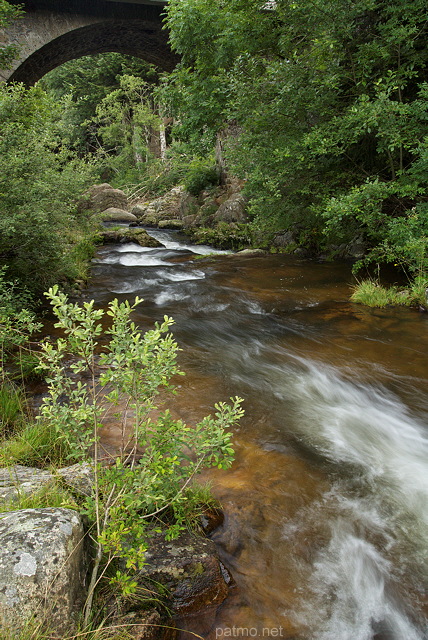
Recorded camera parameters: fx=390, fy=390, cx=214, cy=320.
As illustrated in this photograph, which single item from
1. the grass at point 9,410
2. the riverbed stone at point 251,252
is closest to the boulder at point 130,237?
the riverbed stone at point 251,252

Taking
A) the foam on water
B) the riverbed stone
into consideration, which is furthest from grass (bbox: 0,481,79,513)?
the foam on water

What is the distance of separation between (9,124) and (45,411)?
5.71m

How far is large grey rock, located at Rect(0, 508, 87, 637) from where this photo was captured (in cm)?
153

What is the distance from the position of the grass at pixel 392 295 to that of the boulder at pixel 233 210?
8024 mm

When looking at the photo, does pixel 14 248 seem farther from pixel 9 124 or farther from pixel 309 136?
pixel 309 136

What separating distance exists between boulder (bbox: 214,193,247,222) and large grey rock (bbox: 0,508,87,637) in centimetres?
1361

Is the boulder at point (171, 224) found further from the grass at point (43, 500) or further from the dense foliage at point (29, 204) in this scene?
the grass at point (43, 500)

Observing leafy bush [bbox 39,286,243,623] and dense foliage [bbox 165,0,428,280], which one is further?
dense foliage [bbox 165,0,428,280]

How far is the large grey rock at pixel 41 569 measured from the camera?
1533mm

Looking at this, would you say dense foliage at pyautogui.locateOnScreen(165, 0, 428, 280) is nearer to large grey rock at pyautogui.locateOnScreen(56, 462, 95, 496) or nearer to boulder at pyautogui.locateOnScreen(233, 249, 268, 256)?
boulder at pyautogui.locateOnScreen(233, 249, 268, 256)

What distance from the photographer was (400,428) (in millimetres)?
3902

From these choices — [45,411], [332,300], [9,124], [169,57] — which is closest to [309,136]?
[332,300]

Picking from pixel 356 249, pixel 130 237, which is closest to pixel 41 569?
pixel 356 249

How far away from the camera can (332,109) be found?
24.9ft
